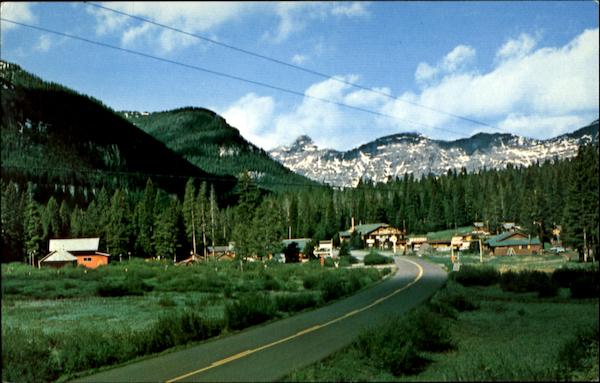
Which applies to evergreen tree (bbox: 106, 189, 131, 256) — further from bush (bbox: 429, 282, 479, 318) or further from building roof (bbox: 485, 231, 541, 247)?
building roof (bbox: 485, 231, 541, 247)

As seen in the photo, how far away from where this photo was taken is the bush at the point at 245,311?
12.4 metres

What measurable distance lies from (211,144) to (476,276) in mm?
6719

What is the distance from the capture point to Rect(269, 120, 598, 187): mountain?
422 inches

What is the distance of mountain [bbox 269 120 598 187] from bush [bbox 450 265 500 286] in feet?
8.35

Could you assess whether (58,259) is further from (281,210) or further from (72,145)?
(281,210)

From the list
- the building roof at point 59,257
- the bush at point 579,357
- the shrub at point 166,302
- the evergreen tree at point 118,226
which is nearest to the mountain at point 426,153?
the evergreen tree at point 118,226

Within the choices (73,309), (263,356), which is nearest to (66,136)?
(73,309)

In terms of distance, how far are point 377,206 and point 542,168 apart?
4.04m

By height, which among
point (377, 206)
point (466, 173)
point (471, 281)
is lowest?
point (471, 281)

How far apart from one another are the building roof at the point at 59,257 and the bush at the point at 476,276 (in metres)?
7.97

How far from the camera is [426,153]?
1120 cm

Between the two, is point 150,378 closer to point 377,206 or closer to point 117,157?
point 117,157

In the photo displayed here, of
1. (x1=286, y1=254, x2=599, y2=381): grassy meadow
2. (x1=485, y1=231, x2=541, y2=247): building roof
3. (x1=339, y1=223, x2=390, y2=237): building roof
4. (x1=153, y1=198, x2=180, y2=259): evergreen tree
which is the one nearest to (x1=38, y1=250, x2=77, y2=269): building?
(x1=153, y1=198, x2=180, y2=259): evergreen tree

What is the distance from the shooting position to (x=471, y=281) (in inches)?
384
